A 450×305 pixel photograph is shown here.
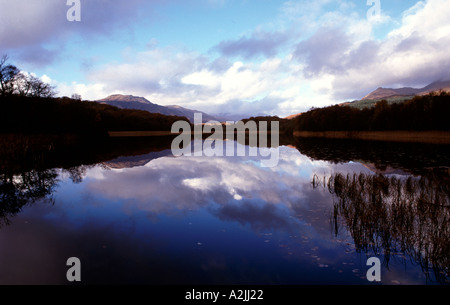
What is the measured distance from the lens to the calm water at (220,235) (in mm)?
6555

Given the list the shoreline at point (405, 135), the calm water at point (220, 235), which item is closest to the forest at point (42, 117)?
the calm water at point (220, 235)

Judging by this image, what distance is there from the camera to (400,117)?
71312 millimetres

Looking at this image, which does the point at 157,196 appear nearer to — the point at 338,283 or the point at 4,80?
the point at 338,283

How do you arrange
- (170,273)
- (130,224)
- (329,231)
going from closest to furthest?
(170,273)
(329,231)
(130,224)

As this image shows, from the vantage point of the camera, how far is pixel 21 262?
7211mm

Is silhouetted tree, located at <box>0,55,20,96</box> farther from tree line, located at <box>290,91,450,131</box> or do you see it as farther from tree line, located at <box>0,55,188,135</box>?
tree line, located at <box>290,91,450,131</box>

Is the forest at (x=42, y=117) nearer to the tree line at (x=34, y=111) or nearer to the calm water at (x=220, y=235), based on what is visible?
the tree line at (x=34, y=111)

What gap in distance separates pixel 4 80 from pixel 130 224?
165ft

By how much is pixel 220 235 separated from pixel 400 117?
79.5 metres

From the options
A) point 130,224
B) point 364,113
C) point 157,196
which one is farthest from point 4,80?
point 364,113

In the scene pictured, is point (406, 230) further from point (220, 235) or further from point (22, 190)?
point (22, 190)

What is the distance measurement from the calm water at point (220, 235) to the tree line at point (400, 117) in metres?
57.8

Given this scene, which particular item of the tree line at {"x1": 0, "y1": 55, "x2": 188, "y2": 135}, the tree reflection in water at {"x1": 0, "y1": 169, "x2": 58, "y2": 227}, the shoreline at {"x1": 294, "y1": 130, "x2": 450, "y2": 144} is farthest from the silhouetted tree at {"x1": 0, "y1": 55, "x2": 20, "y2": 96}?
the shoreline at {"x1": 294, "y1": 130, "x2": 450, "y2": 144}

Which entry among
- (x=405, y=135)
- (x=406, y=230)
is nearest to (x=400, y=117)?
(x=405, y=135)
